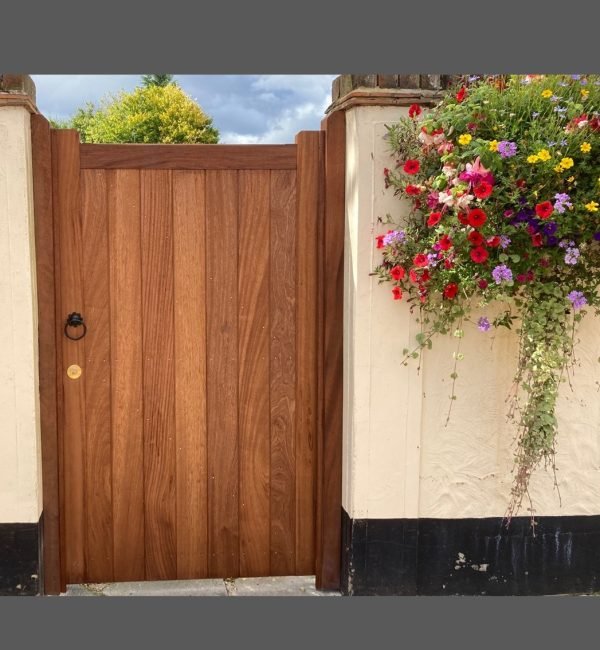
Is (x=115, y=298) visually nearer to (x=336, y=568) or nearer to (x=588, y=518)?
(x=336, y=568)

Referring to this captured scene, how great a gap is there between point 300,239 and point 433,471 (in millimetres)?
1243

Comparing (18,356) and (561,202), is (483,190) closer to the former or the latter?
(561,202)

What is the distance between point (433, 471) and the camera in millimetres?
2926

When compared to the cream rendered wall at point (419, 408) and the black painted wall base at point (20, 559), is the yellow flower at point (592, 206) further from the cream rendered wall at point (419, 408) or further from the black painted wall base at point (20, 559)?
the black painted wall base at point (20, 559)

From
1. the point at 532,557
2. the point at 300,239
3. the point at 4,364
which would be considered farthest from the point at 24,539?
the point at 532,557

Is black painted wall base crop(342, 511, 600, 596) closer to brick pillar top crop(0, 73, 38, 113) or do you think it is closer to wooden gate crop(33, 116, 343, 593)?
wooden gate crop(33, 116, 343, 593)

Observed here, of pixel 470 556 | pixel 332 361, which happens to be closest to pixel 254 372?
pixel 332 361

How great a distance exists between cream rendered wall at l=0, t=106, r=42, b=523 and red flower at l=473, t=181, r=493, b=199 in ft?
6.15

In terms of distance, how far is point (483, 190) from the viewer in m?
2.36

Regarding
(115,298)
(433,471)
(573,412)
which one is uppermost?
(115,298)

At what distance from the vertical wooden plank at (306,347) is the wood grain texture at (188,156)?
0.10 metres

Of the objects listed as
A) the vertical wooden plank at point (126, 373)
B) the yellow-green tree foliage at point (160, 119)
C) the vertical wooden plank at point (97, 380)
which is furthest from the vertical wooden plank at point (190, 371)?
the yellow-green tree foliage at point (160, 119)

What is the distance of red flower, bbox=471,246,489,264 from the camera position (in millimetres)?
2430

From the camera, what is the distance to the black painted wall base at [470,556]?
9.62 feet
